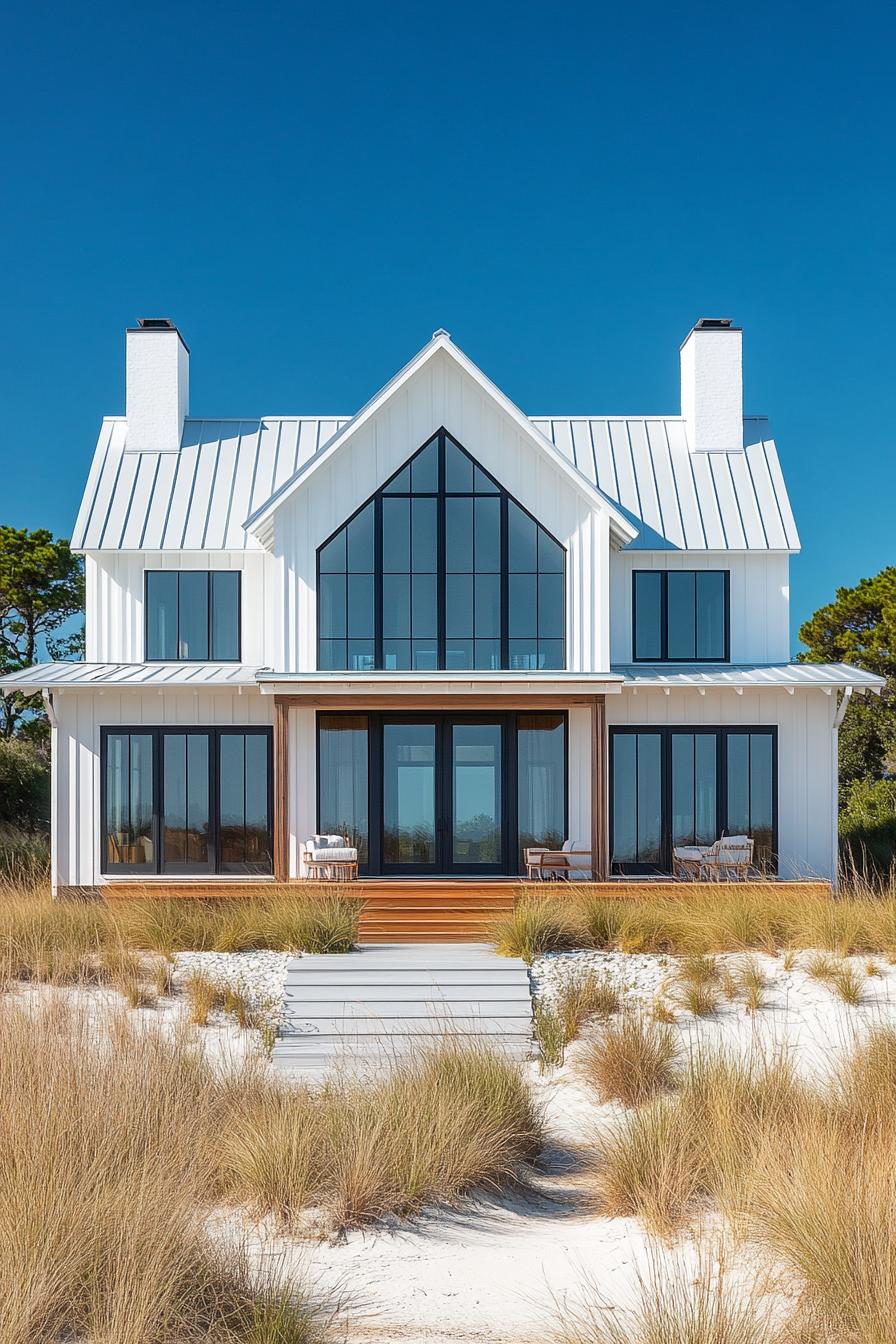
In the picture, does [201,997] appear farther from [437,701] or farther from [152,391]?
[152,391]

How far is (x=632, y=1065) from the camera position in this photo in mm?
9305

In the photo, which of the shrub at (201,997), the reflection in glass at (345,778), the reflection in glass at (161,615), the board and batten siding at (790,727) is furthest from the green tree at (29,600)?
the shrub at (201,997)

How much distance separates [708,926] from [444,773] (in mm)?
5618

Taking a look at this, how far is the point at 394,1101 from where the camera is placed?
7.36 m

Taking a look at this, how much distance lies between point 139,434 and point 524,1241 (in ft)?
55.3

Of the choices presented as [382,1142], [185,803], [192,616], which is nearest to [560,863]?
[185,803]

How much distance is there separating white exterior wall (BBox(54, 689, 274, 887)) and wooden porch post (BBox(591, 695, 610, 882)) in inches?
205

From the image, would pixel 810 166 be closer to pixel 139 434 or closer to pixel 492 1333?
pixel 139 434

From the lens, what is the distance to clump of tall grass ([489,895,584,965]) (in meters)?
13.5

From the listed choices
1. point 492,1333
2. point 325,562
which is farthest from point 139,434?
point 492,1333

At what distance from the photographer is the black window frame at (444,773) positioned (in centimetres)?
1766

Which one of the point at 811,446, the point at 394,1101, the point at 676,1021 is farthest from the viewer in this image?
the point at 811,446

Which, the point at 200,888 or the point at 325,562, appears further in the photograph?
the point at 325,562

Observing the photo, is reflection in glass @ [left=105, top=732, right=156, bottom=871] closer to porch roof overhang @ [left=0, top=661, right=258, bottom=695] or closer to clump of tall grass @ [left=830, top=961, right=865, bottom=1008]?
porch roof overhang @ [left=0, top=661, right=258, bottom=695]
